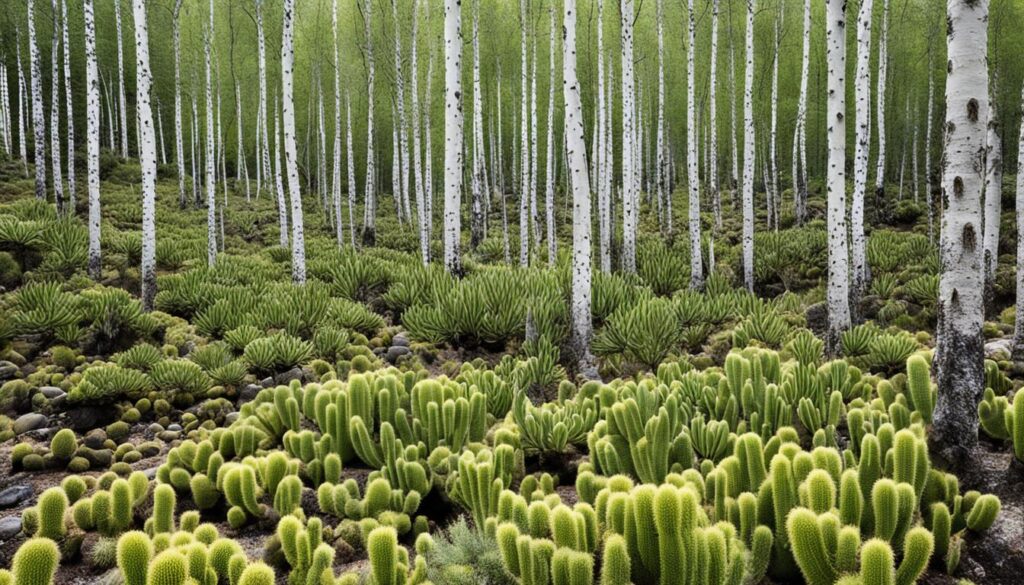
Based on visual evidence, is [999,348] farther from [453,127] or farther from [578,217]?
[453,127]

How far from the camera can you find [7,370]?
19.0 ft

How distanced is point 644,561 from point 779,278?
1207cm

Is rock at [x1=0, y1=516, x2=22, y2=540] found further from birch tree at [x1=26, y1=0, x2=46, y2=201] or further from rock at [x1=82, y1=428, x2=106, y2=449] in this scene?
birch tree at [x1=26, y1=0, x2=46, y2=201]

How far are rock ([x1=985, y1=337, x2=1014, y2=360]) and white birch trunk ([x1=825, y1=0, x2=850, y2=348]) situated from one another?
4.11 feet

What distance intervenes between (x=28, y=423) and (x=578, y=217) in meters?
5.36

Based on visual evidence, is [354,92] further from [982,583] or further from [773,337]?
[982,583]

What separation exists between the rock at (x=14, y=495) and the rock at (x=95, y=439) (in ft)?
2.72

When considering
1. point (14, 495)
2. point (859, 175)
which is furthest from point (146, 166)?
point (859, 175)

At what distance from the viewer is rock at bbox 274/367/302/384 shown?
19.9 ft

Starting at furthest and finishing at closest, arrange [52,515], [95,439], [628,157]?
1. [628,157]
2. [95,439]
3. [52,515]

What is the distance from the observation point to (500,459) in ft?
9.98

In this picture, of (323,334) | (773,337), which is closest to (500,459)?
(323,334)

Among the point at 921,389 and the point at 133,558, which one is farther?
the point at 921,389

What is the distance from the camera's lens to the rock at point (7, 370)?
575cm
